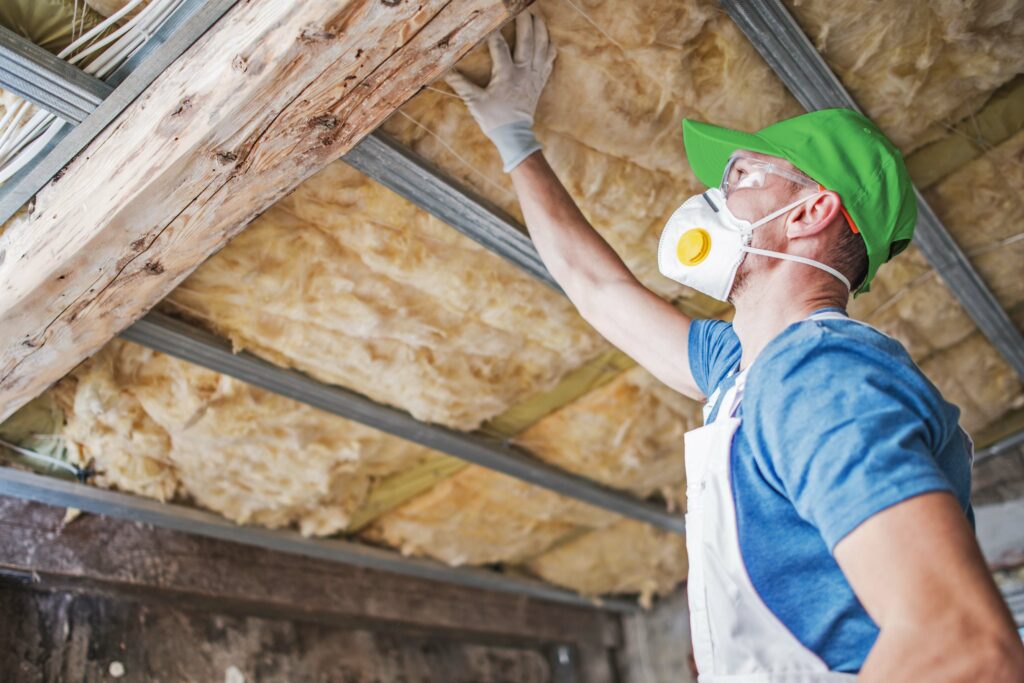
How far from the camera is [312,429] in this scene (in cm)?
248

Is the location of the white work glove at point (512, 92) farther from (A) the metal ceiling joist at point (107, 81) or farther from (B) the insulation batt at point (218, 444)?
(B) the insulation batt at point (218, 444)

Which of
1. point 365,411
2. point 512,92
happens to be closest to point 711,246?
point 512,92

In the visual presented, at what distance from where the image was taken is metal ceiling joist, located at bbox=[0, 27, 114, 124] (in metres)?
1.38

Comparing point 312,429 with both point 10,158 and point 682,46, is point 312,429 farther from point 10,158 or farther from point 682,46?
point 682,46

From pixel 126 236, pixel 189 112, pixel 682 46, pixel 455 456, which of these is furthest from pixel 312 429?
pixel 682 46

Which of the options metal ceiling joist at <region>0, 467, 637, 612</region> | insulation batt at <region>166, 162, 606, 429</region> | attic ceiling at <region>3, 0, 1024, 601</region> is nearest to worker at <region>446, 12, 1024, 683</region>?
attic ceiling at <region>3, 0, 1024, 601</region>

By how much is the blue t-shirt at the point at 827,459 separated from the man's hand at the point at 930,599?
0.08 feet

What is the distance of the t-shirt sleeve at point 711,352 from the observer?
1418 mm

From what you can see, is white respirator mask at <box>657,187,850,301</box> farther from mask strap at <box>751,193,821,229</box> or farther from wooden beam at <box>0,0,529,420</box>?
wooden beam at <box>0,0,529,420</box>

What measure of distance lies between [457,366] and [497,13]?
3.88ft

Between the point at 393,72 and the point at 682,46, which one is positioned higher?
the point at 682,46

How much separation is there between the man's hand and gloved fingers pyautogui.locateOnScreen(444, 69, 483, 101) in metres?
1.11

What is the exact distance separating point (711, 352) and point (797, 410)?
1.52 ft

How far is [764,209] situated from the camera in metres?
1.35
